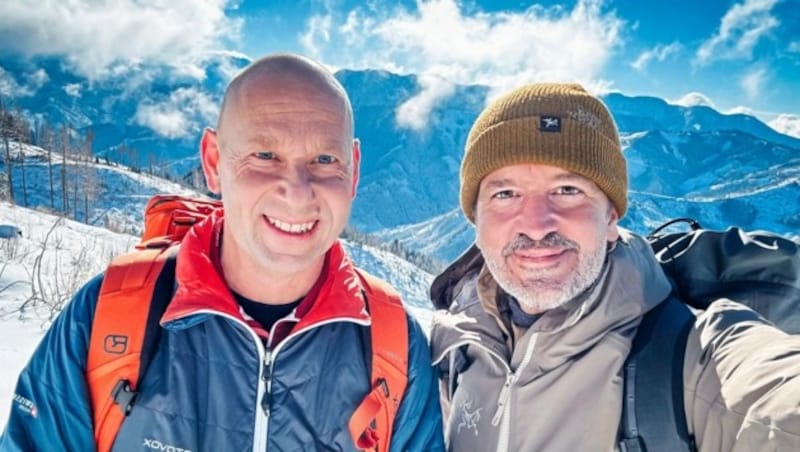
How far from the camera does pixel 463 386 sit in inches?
123

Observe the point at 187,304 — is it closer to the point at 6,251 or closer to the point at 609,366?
the point at 609,366

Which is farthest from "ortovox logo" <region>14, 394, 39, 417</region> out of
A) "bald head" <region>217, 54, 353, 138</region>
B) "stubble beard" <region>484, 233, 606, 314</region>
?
"stubble beard" <region>484, 233, 606, 314</region>

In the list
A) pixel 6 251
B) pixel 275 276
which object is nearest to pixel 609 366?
pixel 275 276

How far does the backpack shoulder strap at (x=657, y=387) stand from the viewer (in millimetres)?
2139

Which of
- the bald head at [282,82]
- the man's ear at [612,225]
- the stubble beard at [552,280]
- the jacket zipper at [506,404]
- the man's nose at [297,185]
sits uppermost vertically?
the bald head at [282,82]

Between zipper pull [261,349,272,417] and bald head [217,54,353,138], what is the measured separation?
4.07ft

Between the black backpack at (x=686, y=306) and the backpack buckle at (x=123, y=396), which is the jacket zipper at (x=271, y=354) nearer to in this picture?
the backpack buckle at (x=123, y=396)

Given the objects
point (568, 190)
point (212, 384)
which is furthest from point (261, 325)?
point (568, 190)

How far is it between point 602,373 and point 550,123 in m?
1.43

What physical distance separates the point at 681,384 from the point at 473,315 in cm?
135

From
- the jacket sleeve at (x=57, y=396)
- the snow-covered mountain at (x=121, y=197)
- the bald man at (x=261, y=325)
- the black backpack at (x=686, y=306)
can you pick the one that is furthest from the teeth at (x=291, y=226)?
the snow-covered mountain at (x=121, y=197)

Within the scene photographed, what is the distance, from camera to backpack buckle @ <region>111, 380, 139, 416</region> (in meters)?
2.32

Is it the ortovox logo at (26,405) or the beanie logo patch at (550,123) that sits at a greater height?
the beanie logo patch at (550,123)

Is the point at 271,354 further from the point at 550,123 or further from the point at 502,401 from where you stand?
the point at 550,123
